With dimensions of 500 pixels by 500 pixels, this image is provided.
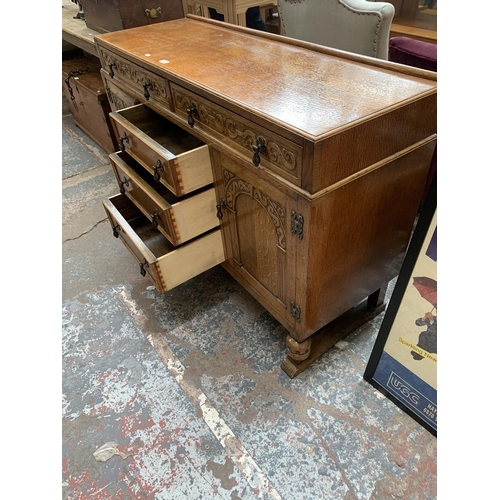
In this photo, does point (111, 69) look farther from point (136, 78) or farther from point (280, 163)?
point (280, 163)

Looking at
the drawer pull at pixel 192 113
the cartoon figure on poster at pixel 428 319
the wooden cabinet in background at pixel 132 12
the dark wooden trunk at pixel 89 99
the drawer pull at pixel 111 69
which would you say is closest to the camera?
the cartoon figure on poster at pixel 428 319

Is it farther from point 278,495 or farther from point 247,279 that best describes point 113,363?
point 278,495

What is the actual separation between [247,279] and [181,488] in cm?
61

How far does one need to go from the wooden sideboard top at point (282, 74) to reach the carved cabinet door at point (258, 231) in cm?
16

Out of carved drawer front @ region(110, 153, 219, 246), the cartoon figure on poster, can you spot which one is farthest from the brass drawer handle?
the cartoon figure on poster

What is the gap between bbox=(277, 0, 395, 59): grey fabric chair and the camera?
1.23 metres

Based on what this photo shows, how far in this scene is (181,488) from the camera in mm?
981

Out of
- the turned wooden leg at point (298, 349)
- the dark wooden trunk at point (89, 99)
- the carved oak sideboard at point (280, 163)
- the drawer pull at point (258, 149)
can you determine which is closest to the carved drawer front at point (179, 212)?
the carved oak sideboard at point (280, 163)

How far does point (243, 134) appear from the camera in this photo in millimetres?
881

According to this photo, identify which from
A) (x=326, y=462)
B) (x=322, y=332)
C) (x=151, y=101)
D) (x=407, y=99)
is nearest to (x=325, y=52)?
(x=407, y=99)

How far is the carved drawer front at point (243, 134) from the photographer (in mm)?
771

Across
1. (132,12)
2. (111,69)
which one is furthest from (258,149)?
(132,12)

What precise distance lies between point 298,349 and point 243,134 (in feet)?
2.09

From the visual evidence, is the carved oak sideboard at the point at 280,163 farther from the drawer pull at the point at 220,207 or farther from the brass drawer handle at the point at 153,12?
the brass drawer handle at the point at 153,12
